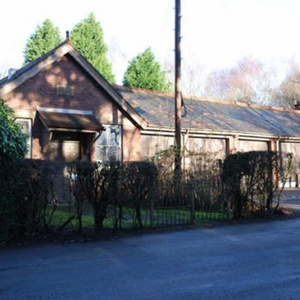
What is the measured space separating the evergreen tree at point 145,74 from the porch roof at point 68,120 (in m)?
19.0

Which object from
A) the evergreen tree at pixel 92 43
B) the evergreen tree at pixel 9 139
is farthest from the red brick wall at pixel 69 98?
the evergreen tree at pixel 92 43

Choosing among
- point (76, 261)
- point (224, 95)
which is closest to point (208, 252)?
point (76, 261)

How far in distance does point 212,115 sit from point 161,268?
19264mm

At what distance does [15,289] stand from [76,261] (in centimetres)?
173

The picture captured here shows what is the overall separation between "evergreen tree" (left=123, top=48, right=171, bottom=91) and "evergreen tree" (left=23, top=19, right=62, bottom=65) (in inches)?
277

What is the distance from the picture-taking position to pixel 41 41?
37.9m

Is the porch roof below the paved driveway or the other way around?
the other way around

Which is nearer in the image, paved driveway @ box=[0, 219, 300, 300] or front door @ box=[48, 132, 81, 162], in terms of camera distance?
paved driveway @ box=[0, 219, 300, 300]

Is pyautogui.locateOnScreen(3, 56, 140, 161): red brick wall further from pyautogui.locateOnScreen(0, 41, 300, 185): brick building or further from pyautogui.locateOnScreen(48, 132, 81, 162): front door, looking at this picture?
pyautogui.locateOnScreen(48, 132, 81, 162): front door

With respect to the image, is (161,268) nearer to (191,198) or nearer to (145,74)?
(191,198)

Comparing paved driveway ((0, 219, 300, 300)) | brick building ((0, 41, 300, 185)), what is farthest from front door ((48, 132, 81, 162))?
paved driveway ((0, 219, 300, 300))

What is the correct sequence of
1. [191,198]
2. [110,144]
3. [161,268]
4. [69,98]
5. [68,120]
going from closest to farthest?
[161,268]
[191,198]
[68,120]
[69,98]
[110,144]

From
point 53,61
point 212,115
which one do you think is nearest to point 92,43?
point 212,115

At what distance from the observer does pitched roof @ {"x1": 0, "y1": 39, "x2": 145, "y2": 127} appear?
16.6 m
